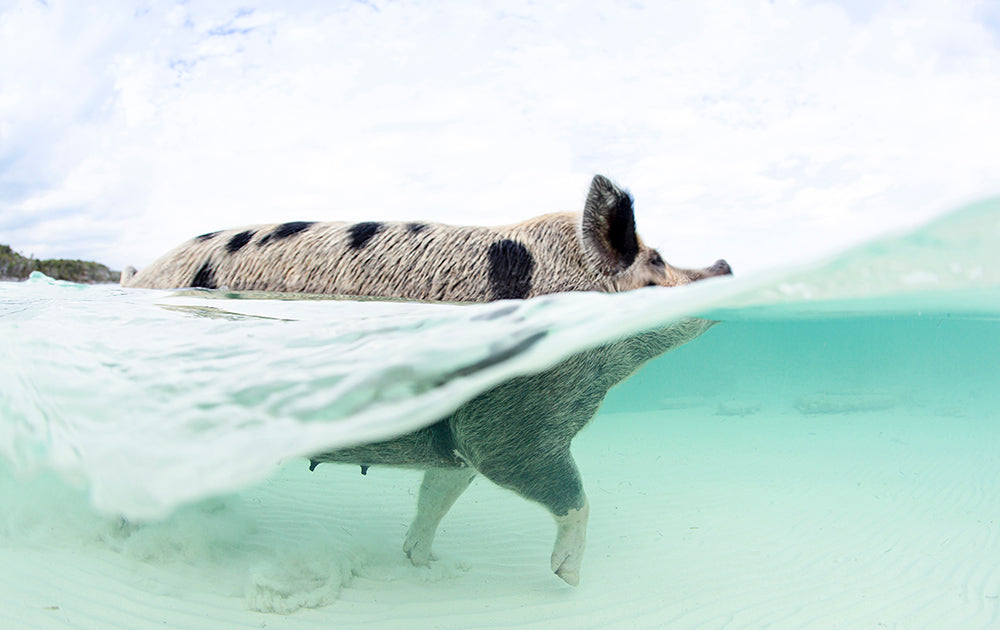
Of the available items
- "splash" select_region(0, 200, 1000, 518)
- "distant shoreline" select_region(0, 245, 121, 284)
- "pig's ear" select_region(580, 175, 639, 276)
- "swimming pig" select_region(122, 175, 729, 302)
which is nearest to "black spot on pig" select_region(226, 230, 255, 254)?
"swimming pig" select_region(122, 175, 729, 302)

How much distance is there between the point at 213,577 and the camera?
12.6 ft

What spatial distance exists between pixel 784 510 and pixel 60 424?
7.72 metres

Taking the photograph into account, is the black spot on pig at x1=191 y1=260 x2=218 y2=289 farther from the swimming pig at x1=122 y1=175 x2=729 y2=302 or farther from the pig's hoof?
the pig's hoof

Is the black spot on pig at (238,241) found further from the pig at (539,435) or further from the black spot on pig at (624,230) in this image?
the black spot on pig at (624,230)

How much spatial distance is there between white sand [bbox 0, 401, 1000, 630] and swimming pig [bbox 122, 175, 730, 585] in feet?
3.32

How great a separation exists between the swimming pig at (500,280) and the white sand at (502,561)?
1.01 m

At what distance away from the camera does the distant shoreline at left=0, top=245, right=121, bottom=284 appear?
10.6 m

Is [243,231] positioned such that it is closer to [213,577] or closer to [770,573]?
[213,577]

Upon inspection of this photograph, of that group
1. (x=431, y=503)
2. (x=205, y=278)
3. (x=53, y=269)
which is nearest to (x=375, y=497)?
(x=431, y=503)

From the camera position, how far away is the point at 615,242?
3139 millimetres

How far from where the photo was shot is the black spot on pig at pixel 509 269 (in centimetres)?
294

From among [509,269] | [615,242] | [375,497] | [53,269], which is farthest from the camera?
[53,269]

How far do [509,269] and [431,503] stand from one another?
1996mm

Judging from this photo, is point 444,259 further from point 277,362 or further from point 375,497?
point 375,497
